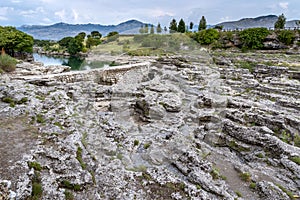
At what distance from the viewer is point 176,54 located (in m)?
40.3

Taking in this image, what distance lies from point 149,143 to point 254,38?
218ft

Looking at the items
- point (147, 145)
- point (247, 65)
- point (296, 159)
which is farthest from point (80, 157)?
point (247, 65)

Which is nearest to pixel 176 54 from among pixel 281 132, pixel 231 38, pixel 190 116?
pixel 190 116

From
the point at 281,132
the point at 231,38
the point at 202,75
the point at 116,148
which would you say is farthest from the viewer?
the point at 231,38

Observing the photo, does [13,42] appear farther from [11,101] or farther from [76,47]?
[11,101]

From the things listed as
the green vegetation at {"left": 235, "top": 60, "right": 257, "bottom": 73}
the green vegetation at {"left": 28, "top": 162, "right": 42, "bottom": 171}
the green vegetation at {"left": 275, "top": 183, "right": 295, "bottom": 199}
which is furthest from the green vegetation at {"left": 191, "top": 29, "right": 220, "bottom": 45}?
the green vegetation at {"left": 28, "top": 162, "right": 42, "bottom": 171}

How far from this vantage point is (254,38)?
68.1 metres

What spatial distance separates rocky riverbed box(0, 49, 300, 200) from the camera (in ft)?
29.1

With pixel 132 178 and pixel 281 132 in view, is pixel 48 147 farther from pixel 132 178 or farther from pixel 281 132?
pixel 281 132

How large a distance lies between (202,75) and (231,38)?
48.9 m

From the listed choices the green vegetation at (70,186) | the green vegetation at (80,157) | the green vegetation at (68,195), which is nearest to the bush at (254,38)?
the green vegetation at (80,157)

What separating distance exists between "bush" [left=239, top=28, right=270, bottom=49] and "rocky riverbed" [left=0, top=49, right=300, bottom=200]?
47.5 meters

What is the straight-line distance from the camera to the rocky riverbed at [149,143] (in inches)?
350

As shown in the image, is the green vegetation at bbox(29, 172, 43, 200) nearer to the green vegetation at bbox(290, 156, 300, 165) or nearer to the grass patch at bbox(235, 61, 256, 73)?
the green vegetation at bbox(290, 156, 300, 165)
